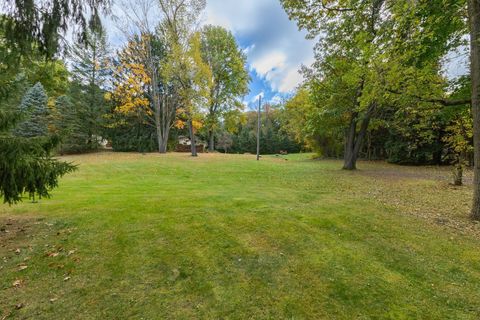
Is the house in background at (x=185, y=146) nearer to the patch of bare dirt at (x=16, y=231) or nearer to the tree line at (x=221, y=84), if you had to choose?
the tree line at (x=221, y=84)

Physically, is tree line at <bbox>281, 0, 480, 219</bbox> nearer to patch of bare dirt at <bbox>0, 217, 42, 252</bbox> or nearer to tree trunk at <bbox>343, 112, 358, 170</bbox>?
tree trunk at <bbox>343, 112, 358, 170</bbox>

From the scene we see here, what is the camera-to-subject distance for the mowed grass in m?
2.28

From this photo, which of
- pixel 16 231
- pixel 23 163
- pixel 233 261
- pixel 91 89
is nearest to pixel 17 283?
pixel 23 163

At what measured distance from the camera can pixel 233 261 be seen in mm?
3043

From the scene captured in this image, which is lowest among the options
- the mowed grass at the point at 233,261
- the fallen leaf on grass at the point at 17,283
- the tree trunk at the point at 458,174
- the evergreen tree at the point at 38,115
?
the fallen leaf on grass at the point at 17,283

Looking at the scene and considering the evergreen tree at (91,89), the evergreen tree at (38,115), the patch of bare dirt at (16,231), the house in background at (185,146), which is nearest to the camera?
the patch of bare dirt at (16,231)

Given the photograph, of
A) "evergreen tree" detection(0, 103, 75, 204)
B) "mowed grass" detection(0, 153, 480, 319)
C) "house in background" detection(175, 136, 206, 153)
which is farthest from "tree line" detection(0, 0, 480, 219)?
"house in background" detection(175, 136, 206, 153)

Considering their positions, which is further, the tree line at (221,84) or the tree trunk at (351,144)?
the tree trunk at (351,144)

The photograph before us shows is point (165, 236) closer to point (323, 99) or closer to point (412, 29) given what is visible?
point (412, 29)

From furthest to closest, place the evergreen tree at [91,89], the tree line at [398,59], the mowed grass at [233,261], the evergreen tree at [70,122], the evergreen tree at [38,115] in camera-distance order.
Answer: the evergreen tree at [91,89], the evergreen tree at [70,122], the evergreen tree at [38,115], the tree line at [398,59], the mowed grass at [233,261]

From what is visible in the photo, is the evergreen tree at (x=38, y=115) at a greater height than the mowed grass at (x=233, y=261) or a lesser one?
greater

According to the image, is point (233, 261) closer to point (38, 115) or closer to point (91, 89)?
point (38, 115)

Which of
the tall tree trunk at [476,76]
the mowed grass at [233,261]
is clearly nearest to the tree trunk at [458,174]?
the mowed grass at [233,261]

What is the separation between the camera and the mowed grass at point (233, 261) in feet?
7.47
